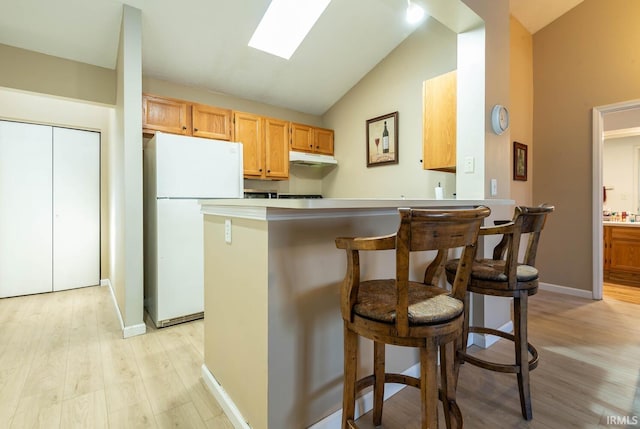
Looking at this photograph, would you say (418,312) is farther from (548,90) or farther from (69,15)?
(548,90)

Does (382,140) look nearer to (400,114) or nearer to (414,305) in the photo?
(400,114)

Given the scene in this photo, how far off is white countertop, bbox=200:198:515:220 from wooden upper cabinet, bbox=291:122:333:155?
8.70 feet

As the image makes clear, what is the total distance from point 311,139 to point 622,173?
4.89m

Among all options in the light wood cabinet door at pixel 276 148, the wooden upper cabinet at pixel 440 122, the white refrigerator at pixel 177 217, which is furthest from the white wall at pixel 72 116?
the wooden upper cabinet at pixel 440 122

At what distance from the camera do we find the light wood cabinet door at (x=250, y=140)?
369cm

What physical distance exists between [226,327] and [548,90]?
4.36 meters

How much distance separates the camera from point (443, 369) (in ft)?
4.20

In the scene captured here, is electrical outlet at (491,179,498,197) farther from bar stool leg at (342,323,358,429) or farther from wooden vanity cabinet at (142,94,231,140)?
wooden vanity cabinet at (142,94,231,140)

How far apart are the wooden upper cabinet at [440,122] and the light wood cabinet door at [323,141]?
1.87m

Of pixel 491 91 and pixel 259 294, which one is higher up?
pixel 491 91

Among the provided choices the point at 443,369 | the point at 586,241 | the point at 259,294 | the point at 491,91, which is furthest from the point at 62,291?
the point at 586,241

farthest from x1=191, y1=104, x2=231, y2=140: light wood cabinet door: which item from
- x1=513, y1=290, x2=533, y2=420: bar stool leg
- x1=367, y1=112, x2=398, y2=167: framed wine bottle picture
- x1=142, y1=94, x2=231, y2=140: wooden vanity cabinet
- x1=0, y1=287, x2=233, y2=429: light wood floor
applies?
x1=513, y1=290, x2=533, y2=420: bar stool leg

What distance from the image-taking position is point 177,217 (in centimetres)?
273

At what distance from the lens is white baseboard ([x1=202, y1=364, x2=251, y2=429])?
1.41 metres
